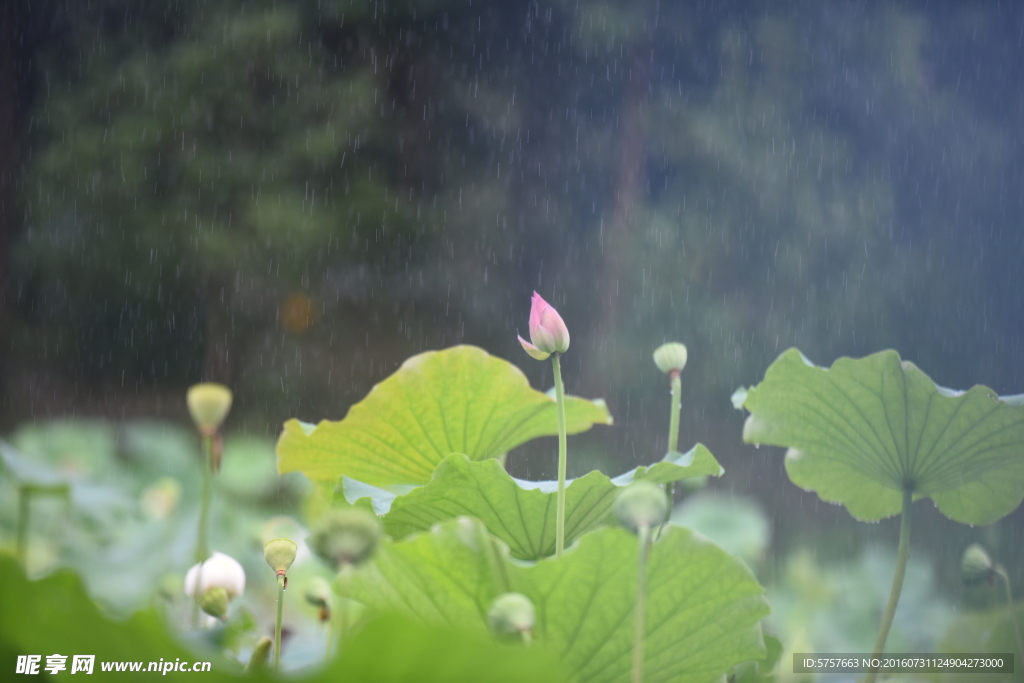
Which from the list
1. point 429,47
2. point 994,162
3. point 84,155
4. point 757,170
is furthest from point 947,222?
point 84,155

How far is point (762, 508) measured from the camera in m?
2.72

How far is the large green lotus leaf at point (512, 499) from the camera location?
0.31 m

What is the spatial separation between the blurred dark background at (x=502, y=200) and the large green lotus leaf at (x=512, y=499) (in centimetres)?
257

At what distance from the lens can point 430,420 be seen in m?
0.42

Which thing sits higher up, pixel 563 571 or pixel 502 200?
pixel 502 200

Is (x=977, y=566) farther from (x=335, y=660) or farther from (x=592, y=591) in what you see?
(x=335, y=660)

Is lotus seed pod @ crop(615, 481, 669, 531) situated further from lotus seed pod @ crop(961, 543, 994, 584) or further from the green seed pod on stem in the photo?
lotus seed pod @ crop(961, 543, 994, 584)

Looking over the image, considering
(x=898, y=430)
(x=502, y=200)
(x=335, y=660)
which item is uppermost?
(x=502, y=200)

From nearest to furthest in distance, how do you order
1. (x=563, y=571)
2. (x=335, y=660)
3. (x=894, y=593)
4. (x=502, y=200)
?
(x=335, y=660) → (x=563, y=571) → (x=894, y=593) → (x=502, y=200)

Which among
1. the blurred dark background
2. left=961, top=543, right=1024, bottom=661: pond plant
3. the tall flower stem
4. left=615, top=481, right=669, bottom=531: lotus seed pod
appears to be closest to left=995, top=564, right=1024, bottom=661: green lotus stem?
left=961, top=543, right=1024, bottom=661: pond plant

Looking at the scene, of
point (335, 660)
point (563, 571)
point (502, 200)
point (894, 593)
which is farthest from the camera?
point (502, 200)

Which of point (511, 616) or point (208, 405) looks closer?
point (511, 616)

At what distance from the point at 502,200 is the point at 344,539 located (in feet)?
10.8

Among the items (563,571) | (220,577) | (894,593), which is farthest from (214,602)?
(894,593)
